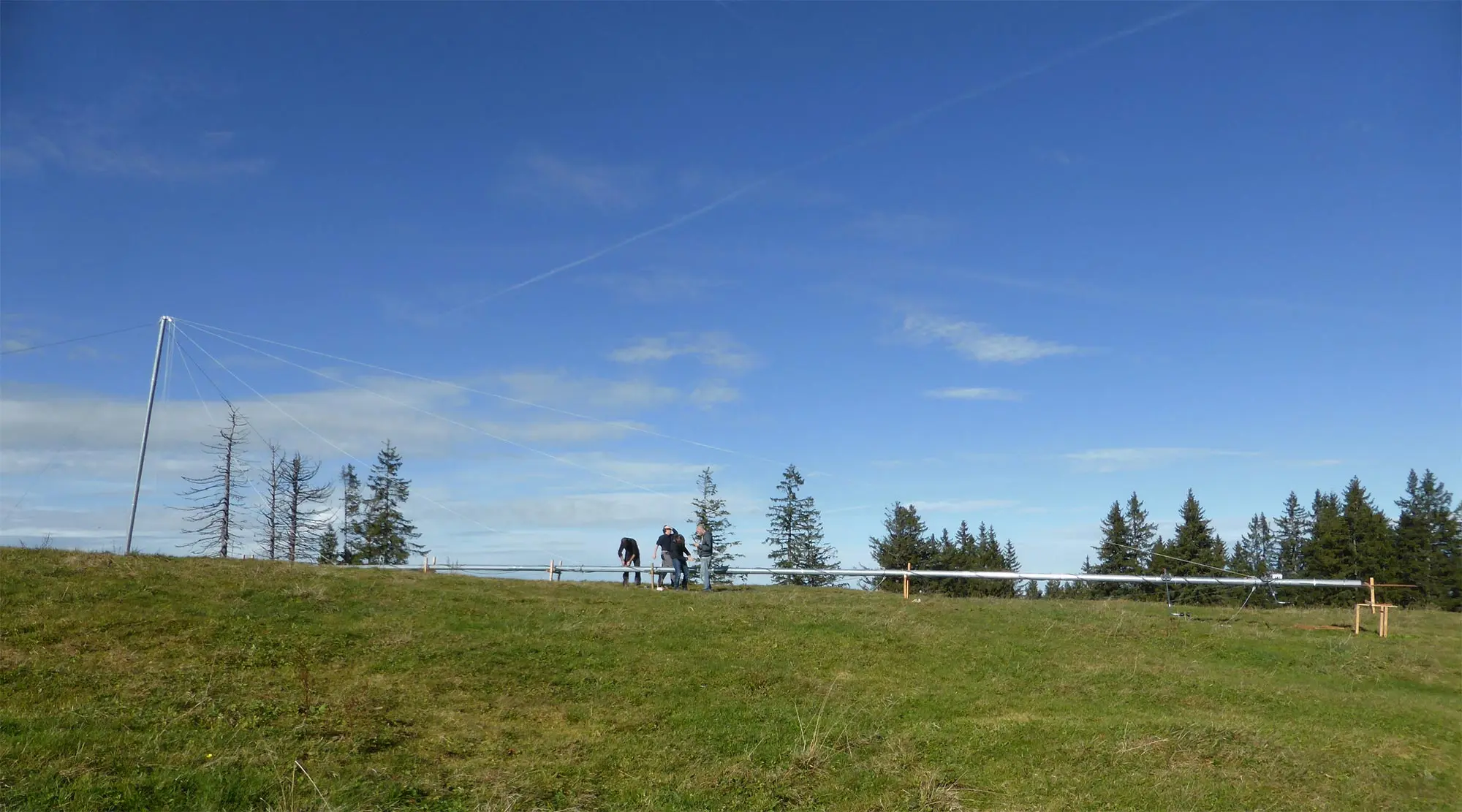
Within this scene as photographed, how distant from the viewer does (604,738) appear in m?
13.5

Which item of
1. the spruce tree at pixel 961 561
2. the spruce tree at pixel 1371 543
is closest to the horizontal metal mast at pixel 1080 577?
the spruce tree at pixel 961 561

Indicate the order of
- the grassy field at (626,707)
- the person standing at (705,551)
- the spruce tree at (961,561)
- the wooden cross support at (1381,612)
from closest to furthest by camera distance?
the grassy field at (626,707) < the wooden cross support at (1381,612) < the person standing at (705,551) < the spruce tree at (961,561)

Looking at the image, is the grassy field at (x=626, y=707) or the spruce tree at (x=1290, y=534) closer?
the grassy field at (x=626, y=707)

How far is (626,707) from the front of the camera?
594 inches

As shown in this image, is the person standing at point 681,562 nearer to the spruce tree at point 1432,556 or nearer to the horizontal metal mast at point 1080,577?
the horizontal metal mast at point 1080,577

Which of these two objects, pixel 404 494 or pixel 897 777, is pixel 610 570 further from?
pixel 404 494

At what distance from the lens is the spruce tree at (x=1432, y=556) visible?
262 feet

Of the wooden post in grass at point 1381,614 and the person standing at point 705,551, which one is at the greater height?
the person standing at point 705,551

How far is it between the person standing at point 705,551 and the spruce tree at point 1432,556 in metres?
70.5

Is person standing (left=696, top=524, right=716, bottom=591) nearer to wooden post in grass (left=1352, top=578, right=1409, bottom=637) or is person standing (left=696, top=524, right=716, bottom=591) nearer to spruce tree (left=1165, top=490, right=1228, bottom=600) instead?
wooden post in grass (left=1352, top=578, right=1409, bottom=637)

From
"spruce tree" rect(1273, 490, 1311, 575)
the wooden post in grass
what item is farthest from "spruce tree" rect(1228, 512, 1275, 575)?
the wooden post in grass

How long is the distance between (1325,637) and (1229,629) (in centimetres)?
271

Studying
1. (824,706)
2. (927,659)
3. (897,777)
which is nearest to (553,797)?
(897,777)

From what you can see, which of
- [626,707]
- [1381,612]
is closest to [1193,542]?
[1381,612]
